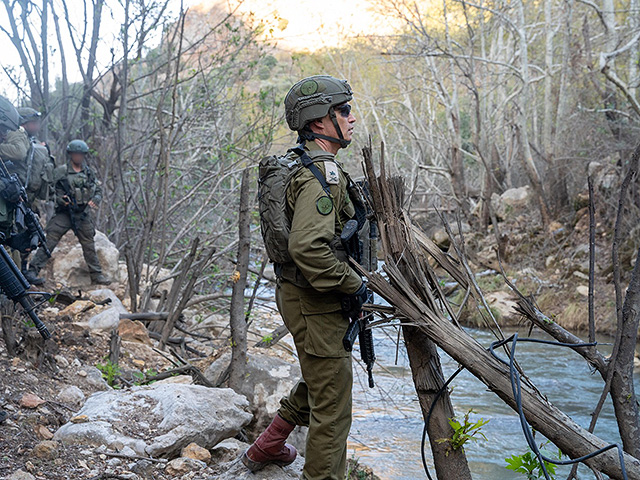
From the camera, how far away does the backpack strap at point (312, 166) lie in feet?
8.54

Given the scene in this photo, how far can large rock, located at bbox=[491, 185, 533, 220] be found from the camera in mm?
16125

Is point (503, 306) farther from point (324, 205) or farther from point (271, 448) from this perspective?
point (324, 205)

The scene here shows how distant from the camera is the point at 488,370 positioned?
2.32 m

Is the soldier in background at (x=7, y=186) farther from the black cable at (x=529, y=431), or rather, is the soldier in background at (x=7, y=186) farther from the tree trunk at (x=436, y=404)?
the black cable at (x=529, y=431)

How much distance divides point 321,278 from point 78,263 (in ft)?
21.8

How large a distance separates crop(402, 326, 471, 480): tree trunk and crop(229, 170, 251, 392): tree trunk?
6.51ft

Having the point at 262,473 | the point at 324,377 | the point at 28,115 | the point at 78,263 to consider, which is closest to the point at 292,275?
the point at 324,377

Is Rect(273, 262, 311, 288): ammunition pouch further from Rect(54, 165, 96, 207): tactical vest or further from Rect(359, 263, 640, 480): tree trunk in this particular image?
Rect(54, 165, 96, 207): tactical vest

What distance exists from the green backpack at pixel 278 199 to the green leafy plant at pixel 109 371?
8.95ft

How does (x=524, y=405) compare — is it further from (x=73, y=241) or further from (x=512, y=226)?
(x=512, y=226)

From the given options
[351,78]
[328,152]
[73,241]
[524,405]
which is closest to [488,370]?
[524,405]

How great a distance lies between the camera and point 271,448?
303cm

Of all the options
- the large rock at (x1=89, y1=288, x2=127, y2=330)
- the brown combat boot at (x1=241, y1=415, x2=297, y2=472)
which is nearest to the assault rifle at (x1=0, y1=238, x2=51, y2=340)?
the large rock at (x1=89, y1=288, x2=127, y2=330)

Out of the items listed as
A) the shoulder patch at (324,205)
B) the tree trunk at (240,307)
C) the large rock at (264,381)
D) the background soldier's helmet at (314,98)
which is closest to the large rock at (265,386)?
the large rock at (264,381)
